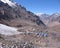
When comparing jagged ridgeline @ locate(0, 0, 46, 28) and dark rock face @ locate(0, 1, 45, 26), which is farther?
dark rock face @ locate(0, 1, 45, 26)

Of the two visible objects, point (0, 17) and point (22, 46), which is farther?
point (0, 17)

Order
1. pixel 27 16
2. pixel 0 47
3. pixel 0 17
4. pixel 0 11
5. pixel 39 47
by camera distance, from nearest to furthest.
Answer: pixel 0 47 → pixel 39 47 → pixel 0 17 → pixel 0 11 → pixel 27 16

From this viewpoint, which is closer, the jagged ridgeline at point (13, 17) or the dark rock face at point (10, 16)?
the jagged ridgeline at point (13, 17)

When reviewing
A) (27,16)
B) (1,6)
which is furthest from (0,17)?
(27,16)

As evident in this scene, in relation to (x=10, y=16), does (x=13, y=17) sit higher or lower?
lower

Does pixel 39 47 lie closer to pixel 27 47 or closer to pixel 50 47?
pixel 50 47

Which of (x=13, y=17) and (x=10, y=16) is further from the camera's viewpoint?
(x=13, y=17)

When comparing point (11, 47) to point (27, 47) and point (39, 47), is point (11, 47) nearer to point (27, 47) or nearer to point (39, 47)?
point (27, 47)

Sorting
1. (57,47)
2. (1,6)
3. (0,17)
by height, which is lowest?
(57,47)

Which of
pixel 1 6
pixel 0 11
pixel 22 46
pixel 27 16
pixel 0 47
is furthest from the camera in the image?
pixel 27 16

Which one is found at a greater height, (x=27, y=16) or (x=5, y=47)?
(x=27, y=16)
